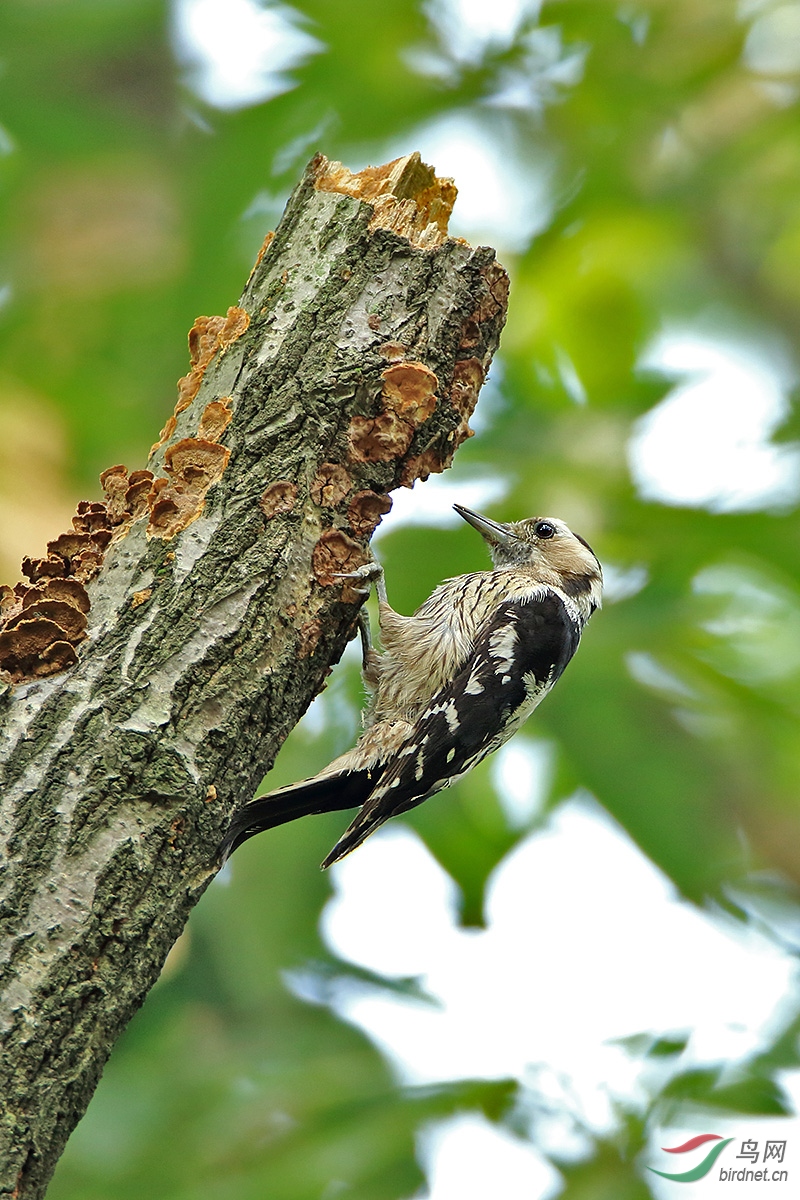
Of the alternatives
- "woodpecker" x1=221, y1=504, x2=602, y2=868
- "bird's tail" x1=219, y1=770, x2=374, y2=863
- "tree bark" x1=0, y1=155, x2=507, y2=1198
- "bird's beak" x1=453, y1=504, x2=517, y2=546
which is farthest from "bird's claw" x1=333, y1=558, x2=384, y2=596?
"bird's beak" x1=453, y1=504, x2=517, y2=546

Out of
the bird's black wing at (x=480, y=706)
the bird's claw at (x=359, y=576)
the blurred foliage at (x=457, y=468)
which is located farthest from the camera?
the blurred foliage at (x=457, y=468)

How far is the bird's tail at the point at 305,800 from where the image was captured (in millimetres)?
3424

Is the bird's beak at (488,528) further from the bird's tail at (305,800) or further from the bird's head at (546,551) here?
the bird's tail at (305,800)

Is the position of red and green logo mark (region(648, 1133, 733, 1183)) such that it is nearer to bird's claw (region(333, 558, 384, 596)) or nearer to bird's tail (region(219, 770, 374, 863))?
Answer: bird's tail (region(219, 770, 374, 863))

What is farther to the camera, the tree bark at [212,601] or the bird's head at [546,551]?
the bird's head at [546,551]

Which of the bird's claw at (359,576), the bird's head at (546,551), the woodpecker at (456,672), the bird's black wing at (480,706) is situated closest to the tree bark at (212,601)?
the bird's claw at (359,576)

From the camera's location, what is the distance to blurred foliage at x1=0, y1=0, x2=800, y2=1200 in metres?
4.12

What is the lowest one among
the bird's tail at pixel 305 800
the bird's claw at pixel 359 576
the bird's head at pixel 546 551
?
the bird's tail at pixel 305 800

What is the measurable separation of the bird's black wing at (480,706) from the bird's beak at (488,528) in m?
0.40

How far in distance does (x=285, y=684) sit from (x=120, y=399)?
221 centimetres

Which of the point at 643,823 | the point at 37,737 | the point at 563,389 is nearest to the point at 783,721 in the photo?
the point at 643,823

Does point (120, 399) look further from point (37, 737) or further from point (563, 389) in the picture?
point (37, 737)

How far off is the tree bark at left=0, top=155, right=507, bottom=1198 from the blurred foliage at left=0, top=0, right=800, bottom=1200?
5.23ft

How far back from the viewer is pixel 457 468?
176 inches
